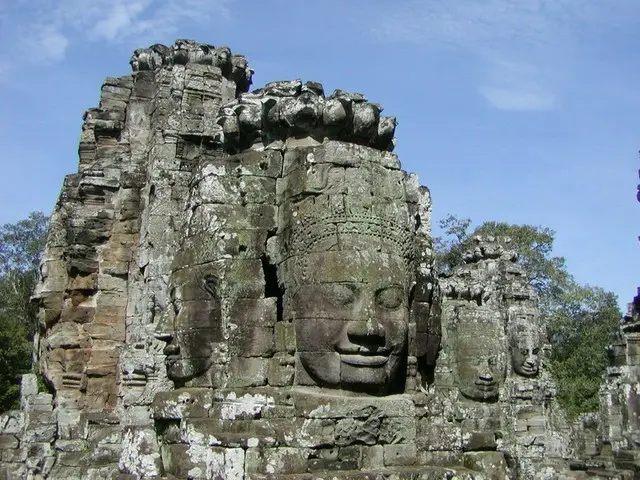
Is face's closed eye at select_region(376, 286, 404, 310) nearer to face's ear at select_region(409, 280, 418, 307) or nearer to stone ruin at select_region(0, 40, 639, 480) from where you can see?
stone ruin at select_region(0, 40, 639, 480)

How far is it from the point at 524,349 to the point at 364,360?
9.92 metres

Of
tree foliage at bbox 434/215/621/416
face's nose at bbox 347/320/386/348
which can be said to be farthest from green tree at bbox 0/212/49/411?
face's nose at bbox 347/320/386/348

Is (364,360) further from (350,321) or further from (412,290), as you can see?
(412,290)

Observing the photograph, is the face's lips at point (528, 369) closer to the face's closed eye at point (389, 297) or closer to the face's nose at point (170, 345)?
the face's closed eye at point (389, 297)

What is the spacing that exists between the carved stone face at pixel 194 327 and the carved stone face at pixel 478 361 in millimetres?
3176

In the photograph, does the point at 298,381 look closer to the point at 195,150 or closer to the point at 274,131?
the point at 274,131

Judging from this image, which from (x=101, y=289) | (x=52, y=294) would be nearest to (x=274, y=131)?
(x=101, y=289)

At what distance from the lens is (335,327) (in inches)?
232

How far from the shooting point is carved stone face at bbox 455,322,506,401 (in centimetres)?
836

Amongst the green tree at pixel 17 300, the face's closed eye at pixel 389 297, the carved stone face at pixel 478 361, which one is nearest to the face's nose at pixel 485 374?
the carved stone face at pixel 478 361

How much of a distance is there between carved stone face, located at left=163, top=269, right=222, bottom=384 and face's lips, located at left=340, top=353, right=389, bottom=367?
1.01 metres

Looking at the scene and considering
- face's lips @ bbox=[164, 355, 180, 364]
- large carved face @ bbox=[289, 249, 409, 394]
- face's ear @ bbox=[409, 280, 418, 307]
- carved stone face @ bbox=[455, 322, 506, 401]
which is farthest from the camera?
carved stone face @ bbox=[455, 322, 506, 401]

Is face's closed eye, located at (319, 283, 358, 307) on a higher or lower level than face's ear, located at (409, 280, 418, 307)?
lower

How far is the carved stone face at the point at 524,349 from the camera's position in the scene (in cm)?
1505
